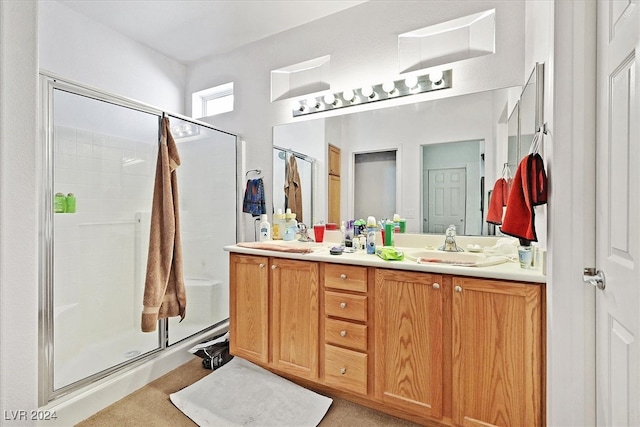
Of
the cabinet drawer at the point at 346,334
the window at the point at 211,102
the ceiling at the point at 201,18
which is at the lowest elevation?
the cabinet drawer at the point at 346,334

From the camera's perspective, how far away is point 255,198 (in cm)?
272

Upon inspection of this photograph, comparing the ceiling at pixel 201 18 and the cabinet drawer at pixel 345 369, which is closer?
the cabinet drawer at pixel 345 369

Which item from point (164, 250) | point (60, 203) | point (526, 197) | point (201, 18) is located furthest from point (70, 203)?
point (526, 197)

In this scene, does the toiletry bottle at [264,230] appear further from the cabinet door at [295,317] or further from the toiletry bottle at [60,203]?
the toiletry bottle at [60,203]

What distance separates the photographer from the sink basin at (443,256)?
5.46 ft

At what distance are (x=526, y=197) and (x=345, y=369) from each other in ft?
4.06

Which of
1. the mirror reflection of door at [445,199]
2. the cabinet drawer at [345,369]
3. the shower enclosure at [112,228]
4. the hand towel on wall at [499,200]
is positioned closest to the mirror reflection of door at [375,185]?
the mirror reflection of door at [445,199]

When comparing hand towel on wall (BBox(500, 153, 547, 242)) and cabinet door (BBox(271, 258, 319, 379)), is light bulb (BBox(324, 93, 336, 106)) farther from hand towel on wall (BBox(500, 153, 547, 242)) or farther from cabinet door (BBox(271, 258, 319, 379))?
hand towel on wall (BBox(500, 153, 547, 242))

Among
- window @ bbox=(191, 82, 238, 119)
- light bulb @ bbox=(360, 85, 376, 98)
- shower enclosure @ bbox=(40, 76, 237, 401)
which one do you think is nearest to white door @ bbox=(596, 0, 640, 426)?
light bulb @ bbox=(360, 85, 376, 98)

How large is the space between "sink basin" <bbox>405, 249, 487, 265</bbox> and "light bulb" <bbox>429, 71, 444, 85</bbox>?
109 centimetres

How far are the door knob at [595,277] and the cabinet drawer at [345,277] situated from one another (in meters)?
0.90

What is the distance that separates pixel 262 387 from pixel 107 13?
2.88m

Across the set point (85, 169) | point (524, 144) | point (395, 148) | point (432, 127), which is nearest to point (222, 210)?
point (85, 169)

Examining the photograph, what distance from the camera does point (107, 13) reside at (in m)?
2.33
